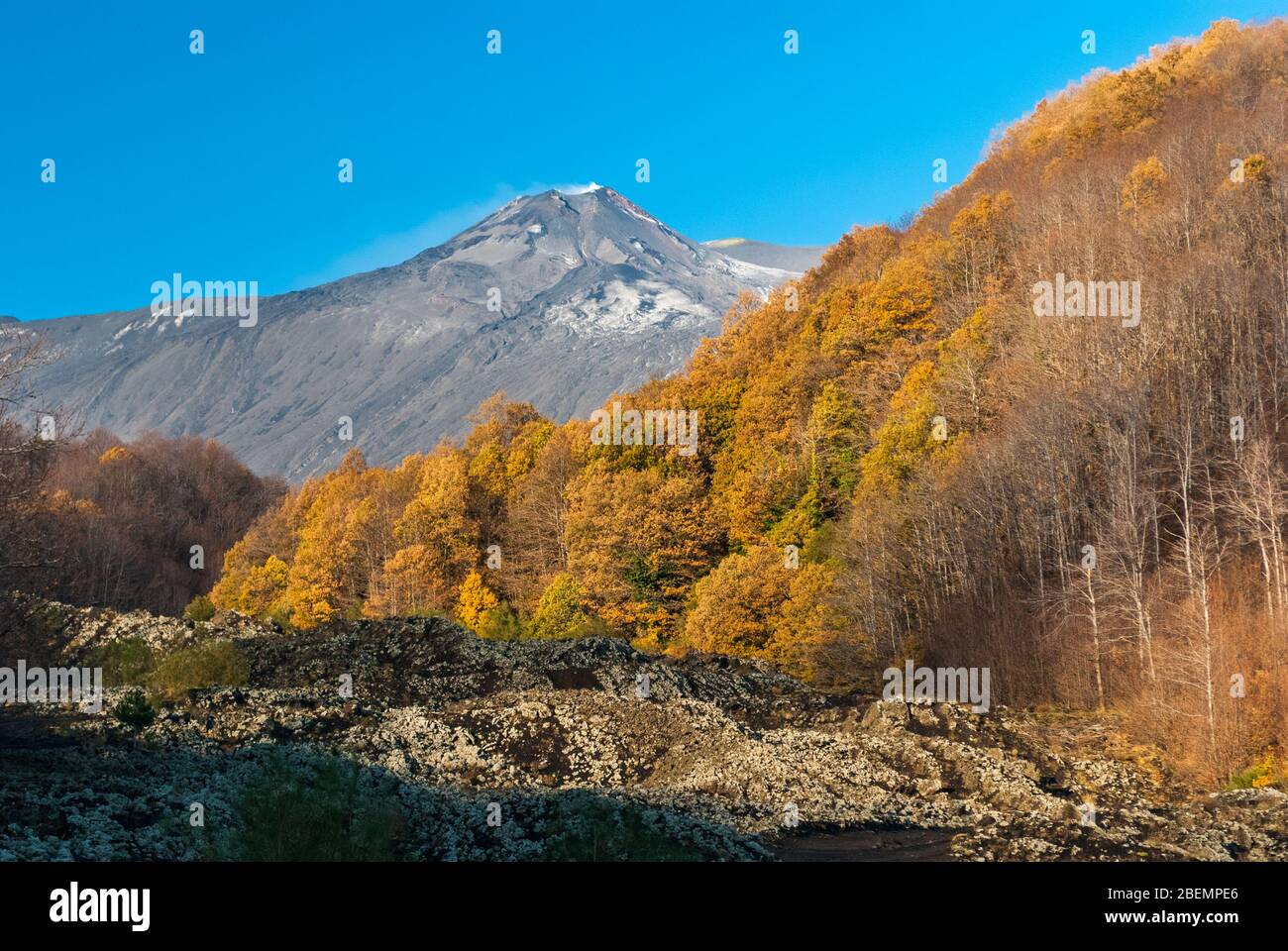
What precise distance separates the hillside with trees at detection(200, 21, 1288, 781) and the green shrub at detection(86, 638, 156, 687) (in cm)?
2611

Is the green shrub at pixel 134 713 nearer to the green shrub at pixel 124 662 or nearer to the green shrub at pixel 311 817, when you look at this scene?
the green shrub at pixel 311 817

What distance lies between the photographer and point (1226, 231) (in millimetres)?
62812

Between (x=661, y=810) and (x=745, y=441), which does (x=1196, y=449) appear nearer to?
(x=661, y=810)

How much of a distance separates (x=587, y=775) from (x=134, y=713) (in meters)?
12.8

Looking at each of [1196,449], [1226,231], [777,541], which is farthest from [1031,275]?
[1196,449]

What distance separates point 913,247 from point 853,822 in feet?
214

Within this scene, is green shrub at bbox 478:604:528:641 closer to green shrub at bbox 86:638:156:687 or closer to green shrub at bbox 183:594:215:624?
green shrub at bbox 183:594:215:624

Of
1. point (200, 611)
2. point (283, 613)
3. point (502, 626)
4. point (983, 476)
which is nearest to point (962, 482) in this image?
point (983, 476)

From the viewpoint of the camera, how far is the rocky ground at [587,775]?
918 inches

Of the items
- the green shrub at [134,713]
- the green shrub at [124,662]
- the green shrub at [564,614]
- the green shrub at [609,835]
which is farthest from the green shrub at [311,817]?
the green shrub at [564,614]

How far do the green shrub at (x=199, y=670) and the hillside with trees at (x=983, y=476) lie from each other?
24.2m

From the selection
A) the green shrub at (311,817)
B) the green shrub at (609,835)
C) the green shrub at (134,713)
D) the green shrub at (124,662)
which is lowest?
the green shrub at (609,835)

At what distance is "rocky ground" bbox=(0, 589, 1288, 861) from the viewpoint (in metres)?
23.3

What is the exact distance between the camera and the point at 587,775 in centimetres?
3291
